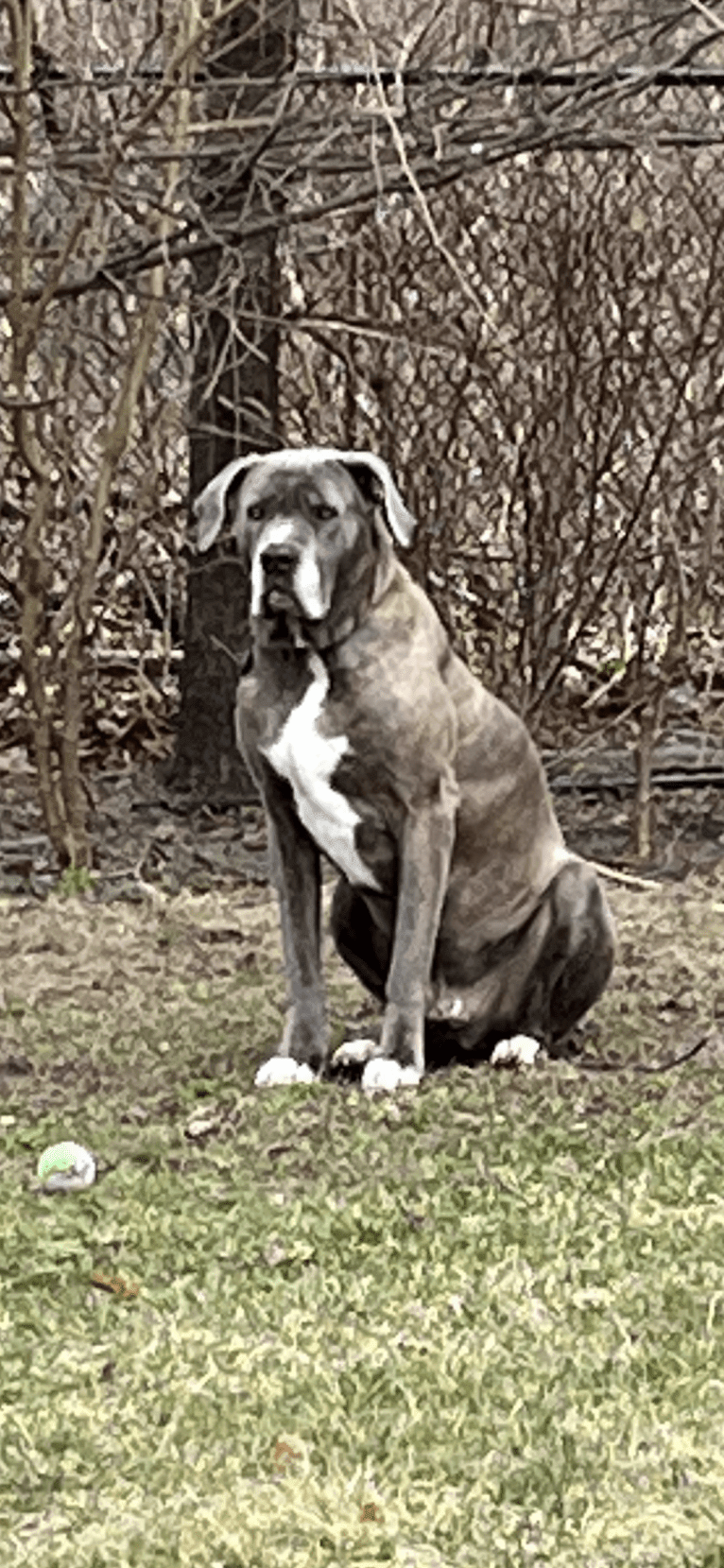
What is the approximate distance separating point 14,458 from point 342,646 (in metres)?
3.63

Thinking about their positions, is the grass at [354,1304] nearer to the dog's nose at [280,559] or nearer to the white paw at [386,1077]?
the white paw at [386,1077]

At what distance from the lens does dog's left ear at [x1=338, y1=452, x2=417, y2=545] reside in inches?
236

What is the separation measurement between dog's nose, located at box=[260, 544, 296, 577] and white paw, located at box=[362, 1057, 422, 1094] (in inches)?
40.7

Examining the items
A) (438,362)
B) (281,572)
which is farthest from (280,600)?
(438,362)

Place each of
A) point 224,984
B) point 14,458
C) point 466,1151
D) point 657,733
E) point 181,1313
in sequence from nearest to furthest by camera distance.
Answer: point 181,1313, point 466,1151, point 224,984, point 14,458, point 657,733

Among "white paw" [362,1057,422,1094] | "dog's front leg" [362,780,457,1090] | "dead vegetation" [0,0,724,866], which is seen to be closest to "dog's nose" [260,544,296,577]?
"dog's front leg" [362,780,457,1090]

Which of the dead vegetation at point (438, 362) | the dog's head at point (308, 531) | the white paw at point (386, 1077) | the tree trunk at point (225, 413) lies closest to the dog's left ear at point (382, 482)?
the dog's head at point (308, 531)

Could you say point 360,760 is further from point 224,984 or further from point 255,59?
point 255,59

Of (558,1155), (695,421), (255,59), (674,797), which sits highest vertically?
(255,59)

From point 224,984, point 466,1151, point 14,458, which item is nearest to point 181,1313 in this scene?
point 466,1151

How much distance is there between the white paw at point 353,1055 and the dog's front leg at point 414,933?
0.35ft

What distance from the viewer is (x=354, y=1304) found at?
4.84 metres

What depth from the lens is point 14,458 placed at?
9.44 metres

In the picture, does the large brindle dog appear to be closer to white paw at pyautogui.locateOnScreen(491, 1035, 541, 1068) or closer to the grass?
white paw at pyautogui.locateOnScreen(491, 1035, 541, 1068)
